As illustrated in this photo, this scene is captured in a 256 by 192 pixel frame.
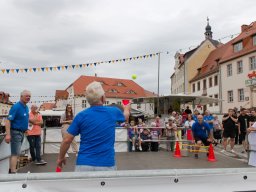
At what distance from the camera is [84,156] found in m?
3.40

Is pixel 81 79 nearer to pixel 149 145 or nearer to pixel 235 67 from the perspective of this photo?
pixel 235 67

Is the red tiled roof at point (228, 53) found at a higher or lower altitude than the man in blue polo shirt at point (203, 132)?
higher

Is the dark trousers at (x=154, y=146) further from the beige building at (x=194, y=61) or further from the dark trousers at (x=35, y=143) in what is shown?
the beige building at (x=194, y=61)

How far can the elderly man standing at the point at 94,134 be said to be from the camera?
338cm

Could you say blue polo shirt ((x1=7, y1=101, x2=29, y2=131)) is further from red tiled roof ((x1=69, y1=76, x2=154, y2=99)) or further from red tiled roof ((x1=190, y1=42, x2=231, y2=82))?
red tiled roof ((x1=69, y1=76, x2=154, y2=99))

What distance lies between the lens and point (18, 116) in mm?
6980

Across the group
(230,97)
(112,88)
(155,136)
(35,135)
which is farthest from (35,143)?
(112,88)

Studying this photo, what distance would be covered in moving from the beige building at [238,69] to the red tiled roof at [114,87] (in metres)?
41.6

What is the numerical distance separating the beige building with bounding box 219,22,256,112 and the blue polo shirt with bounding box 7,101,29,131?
3035 centimetres

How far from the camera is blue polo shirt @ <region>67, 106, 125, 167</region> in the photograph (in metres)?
3.39

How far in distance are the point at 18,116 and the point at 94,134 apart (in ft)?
13.1

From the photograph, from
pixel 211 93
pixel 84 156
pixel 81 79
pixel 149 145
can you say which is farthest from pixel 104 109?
pixel 81 79

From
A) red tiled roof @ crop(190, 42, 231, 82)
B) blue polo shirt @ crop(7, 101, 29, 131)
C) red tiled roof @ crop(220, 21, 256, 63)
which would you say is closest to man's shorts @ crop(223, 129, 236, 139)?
blue polo shirt @ crop(7, 101, 29, 131)

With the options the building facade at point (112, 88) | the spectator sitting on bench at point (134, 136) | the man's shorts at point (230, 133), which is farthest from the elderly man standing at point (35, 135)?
the building facade at point (112, 88)
